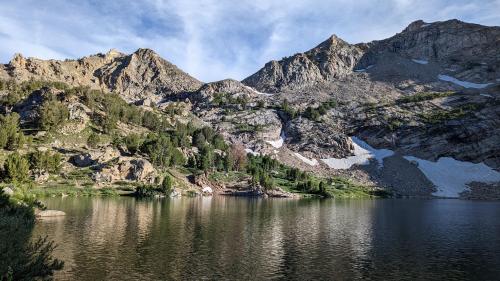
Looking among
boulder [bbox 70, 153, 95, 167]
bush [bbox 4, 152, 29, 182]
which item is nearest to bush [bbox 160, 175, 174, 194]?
boulder [bbox 70, 153, 95, 167]

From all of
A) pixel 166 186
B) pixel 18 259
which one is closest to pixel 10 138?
pixel 166 186

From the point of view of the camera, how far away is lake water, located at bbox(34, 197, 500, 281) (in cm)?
4462

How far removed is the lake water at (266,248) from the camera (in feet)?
146

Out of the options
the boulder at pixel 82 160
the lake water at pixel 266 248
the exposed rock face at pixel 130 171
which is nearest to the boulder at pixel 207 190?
the exposed rock face at pixel 130 171

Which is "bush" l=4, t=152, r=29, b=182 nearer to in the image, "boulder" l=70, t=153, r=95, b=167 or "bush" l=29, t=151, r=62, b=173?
"bush" l=29, t=151, r=62, b=173

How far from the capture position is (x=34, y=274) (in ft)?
92.2

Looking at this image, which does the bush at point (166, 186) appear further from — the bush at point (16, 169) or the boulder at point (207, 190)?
the bush at point (16, 169)

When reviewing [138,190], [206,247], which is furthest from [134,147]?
[206,247]

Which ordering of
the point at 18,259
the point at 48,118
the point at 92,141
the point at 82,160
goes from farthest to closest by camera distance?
the point at 48,118, the point at 92,141, the point at 82,160, the point at 18,259

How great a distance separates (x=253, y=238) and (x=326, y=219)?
35.1 meters

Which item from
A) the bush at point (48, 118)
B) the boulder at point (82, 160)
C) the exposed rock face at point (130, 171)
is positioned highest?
the bush at point (48, 118)

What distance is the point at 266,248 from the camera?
5881cm

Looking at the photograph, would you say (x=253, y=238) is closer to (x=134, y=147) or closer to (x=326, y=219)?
(x=326, y=219)

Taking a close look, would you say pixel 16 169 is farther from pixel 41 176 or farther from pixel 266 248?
pixel 266 248
